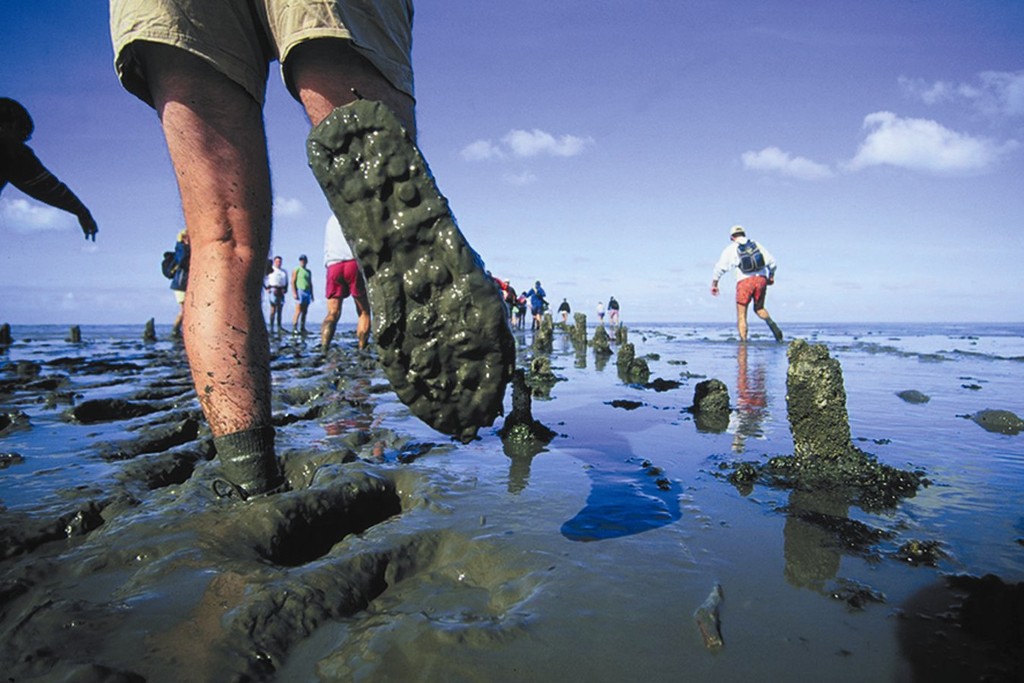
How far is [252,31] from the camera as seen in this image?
1850mm

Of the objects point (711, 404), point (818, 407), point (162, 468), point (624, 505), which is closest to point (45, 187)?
point (162, 468)

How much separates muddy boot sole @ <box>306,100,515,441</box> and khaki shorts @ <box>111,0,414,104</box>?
0.36 metres

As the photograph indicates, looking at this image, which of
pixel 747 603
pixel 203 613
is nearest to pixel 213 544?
pixel 203 613

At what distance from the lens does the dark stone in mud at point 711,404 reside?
3686mm

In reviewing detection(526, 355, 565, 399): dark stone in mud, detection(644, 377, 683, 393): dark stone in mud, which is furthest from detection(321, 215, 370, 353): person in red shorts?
detection(644, 377, 683, 393): dark stone in mud

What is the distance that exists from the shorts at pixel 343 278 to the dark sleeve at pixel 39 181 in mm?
4224

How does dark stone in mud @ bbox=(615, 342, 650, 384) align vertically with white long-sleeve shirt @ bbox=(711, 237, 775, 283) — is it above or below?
below

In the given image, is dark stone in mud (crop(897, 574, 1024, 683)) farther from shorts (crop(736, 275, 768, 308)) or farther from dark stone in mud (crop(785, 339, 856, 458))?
shorts (crop(736, 275, 768, 308))

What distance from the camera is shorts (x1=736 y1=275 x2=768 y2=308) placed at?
465 inches

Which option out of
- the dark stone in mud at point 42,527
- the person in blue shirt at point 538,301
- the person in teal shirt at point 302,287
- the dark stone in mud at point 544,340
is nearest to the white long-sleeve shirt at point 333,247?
the dark stone in mud at point 544,340

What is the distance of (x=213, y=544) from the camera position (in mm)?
1505

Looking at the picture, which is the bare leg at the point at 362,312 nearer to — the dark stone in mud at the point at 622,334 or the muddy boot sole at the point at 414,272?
the dark stone in mud at the point at 622,334

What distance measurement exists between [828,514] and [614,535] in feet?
2.62

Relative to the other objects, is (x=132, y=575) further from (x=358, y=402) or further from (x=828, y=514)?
(x=358, y=402)
